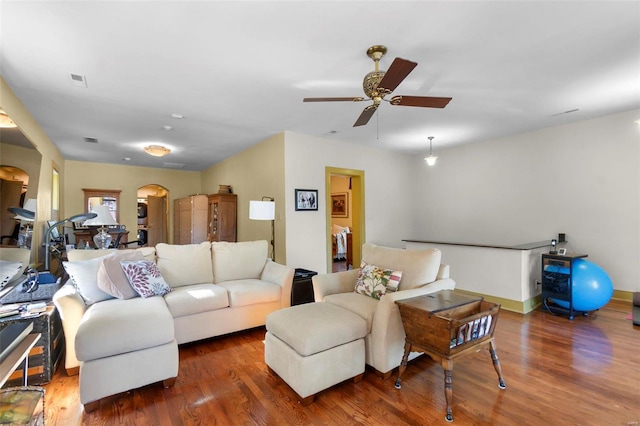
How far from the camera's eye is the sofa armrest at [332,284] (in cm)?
302

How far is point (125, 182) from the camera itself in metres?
7.74

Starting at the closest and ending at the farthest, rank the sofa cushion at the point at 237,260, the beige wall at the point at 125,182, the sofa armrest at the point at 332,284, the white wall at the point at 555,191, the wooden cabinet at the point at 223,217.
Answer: the sofa armrest at the point at 332,284
the sofa cushion at the point at 237,260
the white wall at the point at 555,191
the wooden cabinet at the point at 223,217
the beige wall at the point at 125,182

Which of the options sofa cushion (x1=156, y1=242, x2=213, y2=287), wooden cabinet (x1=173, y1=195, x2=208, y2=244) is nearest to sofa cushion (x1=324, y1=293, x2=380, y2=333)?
sofa cushion (x1=156, y1=242, x2=213, y2=287)

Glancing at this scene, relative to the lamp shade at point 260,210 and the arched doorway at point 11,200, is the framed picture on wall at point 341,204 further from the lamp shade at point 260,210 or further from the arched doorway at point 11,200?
the arched doorway at point 11,200

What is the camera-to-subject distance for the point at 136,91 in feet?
10.7

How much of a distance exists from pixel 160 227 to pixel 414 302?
9.18 m

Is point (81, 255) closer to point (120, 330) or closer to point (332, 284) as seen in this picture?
point (120, 330)

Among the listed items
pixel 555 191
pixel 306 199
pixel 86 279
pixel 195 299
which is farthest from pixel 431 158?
pixel 86 279

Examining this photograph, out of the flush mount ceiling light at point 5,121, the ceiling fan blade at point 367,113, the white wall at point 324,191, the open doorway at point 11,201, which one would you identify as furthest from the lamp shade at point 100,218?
the ceiling fan blade at point 367,113

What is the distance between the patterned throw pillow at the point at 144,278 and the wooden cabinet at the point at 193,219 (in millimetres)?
3847

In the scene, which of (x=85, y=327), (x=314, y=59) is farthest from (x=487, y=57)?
(x=85, y=327)

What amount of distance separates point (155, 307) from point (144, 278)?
0.54 m

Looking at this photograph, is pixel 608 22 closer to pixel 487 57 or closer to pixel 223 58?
pixel 487 57

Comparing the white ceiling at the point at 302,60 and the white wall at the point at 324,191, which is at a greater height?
the white ceiling at the point at 302,60
